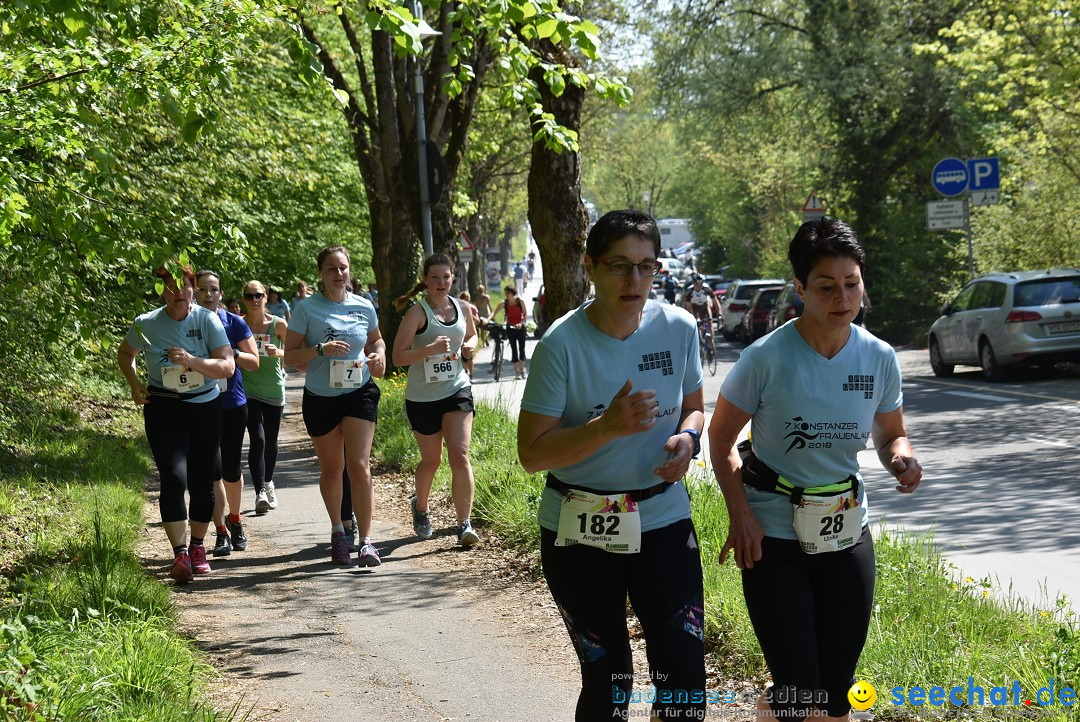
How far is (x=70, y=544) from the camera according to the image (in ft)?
27.6

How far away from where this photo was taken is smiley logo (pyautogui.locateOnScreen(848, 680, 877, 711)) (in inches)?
184

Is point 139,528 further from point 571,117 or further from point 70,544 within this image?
point 571,117

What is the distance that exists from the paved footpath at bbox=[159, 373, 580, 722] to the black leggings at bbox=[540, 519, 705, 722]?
1529 mm

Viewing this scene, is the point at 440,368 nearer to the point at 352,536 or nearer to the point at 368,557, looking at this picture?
the point at 368,557

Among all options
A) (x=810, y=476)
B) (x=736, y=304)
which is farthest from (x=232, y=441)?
(x=736, y=304)

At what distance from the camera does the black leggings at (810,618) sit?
3.86m

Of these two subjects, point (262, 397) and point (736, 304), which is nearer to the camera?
point (262, 397)

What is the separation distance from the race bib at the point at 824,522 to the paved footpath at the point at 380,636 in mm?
1898

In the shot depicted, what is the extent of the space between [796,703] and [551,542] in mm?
871

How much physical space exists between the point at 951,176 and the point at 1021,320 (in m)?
4.51

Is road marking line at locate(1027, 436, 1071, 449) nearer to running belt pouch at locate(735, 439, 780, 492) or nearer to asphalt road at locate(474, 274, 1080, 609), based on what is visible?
asphalt road at locate(474, 274, 1080, 609)

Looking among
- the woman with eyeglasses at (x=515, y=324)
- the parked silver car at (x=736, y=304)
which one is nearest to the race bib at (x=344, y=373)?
the woman with eyeglasses at (x=515, y=324)

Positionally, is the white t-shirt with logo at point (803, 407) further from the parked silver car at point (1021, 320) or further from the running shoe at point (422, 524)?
the parked silver car at point (1021, 320)

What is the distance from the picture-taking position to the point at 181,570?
320 inches
